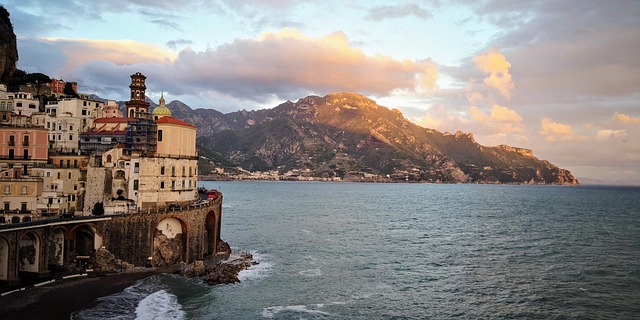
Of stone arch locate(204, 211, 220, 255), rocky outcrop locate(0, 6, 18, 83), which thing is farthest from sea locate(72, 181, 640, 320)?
rocky outcrop locate(0, 6, 18, 83)

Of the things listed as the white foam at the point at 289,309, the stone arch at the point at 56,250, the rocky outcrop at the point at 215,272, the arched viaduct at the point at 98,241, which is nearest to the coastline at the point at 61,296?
the arched viaduct at the point at 98,241

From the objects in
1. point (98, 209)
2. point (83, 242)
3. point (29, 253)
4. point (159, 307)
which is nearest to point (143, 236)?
point (83, 242)

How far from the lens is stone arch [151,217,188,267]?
65875 mm

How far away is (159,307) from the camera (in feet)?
164

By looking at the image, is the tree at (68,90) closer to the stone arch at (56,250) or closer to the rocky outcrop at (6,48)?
the rocky outcrop at (6,48)

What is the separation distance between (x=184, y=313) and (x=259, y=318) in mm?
8257

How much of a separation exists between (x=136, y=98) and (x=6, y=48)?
116 ft

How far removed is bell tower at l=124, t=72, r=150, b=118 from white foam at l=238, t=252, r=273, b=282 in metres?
40.3

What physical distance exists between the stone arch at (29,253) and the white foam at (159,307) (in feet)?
54.3

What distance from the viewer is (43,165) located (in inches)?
2798

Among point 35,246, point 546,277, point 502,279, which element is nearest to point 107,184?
point 35,246

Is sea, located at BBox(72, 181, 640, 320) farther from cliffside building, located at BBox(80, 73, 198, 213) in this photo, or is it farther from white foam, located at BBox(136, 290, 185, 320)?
cliffside building, located at BBox(80, 73, 198, 213)

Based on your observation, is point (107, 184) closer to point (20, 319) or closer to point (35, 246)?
point (35, 246)

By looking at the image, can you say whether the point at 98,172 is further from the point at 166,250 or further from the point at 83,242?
the point at 166,250
